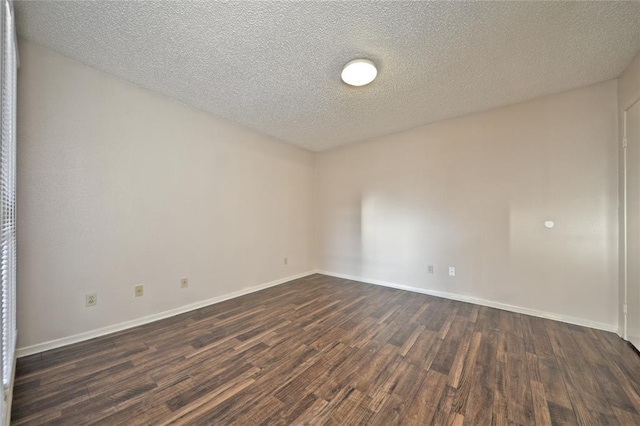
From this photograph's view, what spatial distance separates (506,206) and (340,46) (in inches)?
103

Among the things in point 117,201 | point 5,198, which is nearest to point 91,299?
point 117,201

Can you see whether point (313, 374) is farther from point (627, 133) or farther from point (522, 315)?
point (627, 133)

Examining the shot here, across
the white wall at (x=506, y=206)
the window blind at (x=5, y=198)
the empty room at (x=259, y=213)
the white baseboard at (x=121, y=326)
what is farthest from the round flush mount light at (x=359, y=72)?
the white baseboard at (x=121, y=326)

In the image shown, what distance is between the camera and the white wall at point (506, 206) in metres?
2.44

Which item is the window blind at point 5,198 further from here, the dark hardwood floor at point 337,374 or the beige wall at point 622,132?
the beige wall at point 622,132

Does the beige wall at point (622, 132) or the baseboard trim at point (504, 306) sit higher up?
the beige wall at point (622, 132)

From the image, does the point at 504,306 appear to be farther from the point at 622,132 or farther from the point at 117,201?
the point at 117,201

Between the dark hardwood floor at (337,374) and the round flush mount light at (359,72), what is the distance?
2.38m

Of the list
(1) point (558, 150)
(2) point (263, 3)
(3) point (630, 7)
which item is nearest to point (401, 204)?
(1) point (558, 150)

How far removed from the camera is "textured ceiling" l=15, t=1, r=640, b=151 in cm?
160

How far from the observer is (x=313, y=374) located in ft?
5.65

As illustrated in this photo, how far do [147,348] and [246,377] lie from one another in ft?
3.32

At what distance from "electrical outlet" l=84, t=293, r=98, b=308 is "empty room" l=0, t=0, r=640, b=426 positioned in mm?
20

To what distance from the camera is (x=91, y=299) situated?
86.4 inches
